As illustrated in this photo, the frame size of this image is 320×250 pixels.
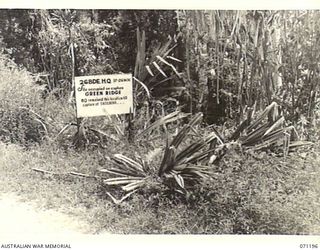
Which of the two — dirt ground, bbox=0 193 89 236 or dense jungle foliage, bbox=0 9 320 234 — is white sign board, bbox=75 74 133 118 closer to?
dense jungle foliage, bbox=0 9 320 234

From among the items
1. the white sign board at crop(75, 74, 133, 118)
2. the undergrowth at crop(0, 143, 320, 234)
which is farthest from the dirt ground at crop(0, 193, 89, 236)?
the white sign board at crop(75, 74, 133, 118)

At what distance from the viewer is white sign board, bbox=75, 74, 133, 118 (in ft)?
2.64

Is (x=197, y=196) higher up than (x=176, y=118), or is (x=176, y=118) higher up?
(x=176, y=118)

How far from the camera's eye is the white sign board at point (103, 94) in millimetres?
806

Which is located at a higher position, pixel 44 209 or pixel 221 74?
pixel 221 74

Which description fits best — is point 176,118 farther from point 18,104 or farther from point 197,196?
point 18,104

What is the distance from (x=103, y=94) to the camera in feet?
2.65

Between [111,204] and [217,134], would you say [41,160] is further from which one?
[217,134]

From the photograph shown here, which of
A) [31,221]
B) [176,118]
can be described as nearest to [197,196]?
[176,118]

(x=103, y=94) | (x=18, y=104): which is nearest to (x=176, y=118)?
(x=103, y=94)
